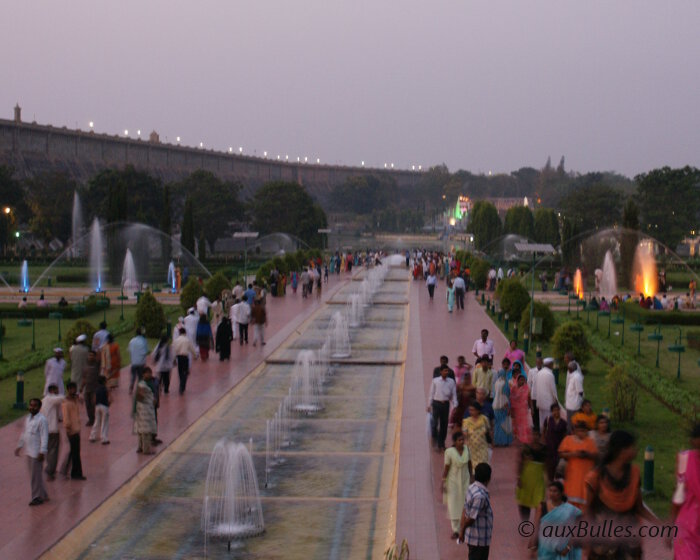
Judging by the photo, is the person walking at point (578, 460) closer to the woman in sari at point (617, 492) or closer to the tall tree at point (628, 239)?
the woman in sari at point (617, 492)

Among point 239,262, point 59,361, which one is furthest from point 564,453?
point 239,262

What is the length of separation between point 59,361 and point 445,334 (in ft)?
38.2

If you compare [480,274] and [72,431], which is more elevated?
[480,274]

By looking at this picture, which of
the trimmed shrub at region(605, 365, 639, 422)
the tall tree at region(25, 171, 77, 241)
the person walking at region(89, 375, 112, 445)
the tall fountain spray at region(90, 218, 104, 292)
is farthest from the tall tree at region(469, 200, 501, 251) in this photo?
the person walking at region(89, 375, 112, 445)

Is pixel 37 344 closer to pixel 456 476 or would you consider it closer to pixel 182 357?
pixel 182 357

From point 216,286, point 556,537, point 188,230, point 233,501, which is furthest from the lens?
point 188,230

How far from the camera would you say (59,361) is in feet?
41.0

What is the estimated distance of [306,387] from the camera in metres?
15.4

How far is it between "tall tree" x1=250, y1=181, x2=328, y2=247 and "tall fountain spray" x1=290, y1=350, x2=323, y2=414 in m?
53.1

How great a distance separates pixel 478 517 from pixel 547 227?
66.0m

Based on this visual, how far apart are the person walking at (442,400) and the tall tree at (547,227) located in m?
60.1

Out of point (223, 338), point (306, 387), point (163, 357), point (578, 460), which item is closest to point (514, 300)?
point (223, 338)

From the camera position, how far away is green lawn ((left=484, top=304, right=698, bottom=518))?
386 inches

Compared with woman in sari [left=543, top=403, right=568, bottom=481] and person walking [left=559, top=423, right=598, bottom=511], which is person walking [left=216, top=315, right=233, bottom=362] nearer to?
woman in sari [left=543, top=403, right=568, bottom=481]
